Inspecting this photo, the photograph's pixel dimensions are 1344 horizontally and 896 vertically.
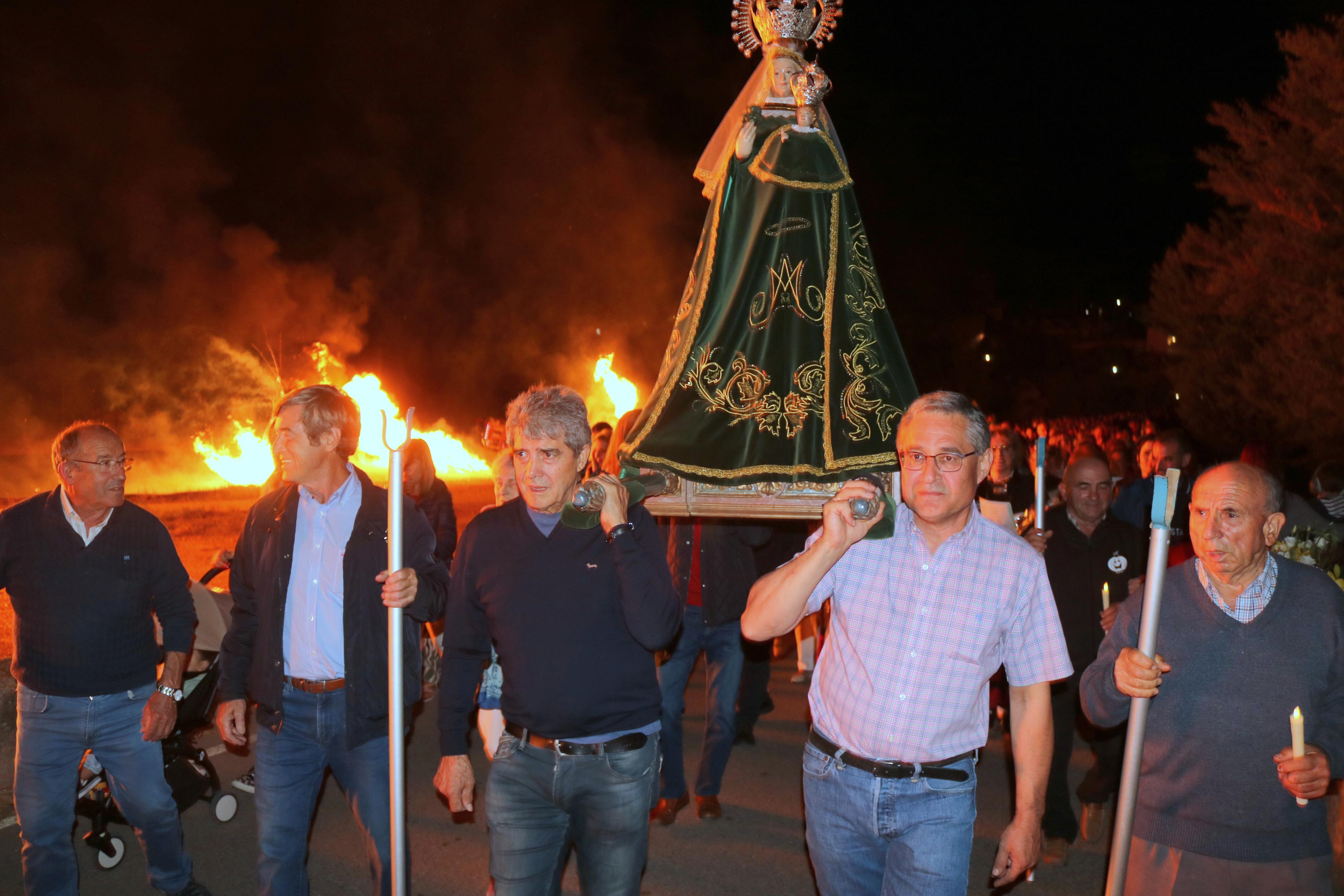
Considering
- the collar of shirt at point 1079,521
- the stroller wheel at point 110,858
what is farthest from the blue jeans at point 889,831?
the stroller wheel at point 110,858

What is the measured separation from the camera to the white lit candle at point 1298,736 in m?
3.01

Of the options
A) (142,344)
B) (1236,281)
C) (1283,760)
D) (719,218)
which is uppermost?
(1236,281)

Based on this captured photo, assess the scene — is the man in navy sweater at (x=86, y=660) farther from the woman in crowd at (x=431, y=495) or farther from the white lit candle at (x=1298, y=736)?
the white lit candle at (x=1298, y=736)

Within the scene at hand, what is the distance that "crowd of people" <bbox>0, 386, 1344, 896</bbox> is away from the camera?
3.06 metres

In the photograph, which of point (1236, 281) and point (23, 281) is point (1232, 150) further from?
point (23, 281)

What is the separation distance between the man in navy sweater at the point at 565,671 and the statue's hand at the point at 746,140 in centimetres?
115

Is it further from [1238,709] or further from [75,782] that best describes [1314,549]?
[75,782]

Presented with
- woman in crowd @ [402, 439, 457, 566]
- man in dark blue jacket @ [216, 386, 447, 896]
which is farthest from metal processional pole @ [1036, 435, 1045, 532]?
woman in crowd @ [402, 439, 457, 566]

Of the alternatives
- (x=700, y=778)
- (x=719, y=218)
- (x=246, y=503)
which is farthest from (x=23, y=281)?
(x=719, y=218)

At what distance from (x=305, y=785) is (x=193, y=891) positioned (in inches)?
53.6

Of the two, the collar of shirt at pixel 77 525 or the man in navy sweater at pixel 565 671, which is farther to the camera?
the collar of shirt at pixel 77 525

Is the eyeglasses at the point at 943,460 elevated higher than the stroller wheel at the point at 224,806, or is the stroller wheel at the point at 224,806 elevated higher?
the eyeglasses at the point at 943,460

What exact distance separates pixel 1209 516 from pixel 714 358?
1.73 metres

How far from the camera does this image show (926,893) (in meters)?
2.96
